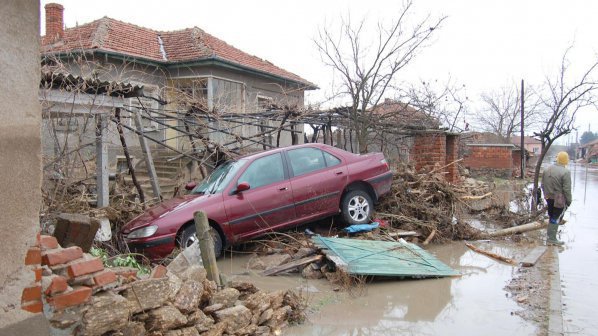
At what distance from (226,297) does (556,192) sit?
7786 millimetres

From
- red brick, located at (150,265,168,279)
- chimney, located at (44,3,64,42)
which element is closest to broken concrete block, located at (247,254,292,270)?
red brick, located at (150,265,168,279)

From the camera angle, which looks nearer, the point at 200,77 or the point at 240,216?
the point at 240,216

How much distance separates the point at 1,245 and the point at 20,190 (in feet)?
1.16

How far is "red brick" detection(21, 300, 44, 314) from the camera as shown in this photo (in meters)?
3.11

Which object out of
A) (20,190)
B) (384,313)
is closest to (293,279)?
(384,313)

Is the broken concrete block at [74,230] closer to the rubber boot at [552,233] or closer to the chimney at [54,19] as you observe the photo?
the rubber boot at [552,233]

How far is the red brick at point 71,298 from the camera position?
3340 millimetres

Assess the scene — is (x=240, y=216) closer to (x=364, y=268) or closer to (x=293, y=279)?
(x=293, y=279)

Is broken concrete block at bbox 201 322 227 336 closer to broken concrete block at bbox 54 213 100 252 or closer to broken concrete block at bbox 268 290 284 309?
broken concrete block at bbox 268 290 284 309

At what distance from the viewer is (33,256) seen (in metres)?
3.17

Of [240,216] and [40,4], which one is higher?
[40,4]

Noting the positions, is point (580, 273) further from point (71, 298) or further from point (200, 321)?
point (71, 298)

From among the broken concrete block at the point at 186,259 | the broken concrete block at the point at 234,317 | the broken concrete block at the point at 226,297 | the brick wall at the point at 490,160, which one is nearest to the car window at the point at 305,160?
the broken concrete block at the point at 186,259

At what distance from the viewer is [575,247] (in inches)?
380
